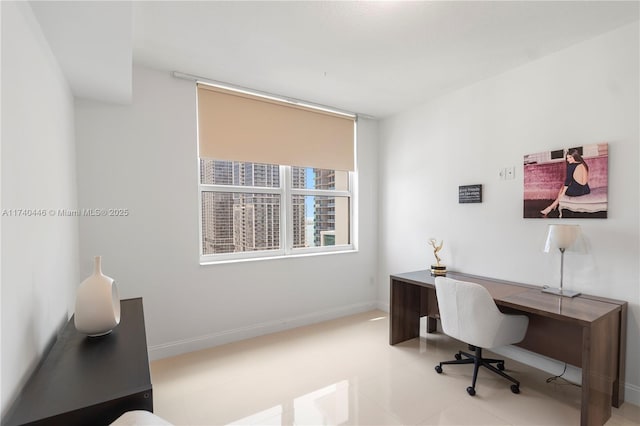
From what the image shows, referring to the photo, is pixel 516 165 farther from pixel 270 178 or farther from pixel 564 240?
pixel 270 178

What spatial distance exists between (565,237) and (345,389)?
6.62 ft

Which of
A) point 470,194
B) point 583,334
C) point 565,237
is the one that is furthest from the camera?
point 470,194

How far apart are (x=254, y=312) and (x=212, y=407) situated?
123 cm

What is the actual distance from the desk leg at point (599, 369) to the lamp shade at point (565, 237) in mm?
520

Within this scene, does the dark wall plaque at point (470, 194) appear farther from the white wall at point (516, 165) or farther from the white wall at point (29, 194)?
the white wall at point (29, 194)

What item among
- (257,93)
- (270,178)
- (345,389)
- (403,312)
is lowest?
(345,389)

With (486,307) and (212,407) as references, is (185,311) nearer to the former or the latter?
(212,407)

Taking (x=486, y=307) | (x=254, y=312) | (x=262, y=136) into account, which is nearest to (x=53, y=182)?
(x=262, y=136)

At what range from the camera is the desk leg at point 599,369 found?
189 centimetres

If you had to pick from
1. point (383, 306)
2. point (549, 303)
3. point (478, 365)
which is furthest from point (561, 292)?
point (383, 306)

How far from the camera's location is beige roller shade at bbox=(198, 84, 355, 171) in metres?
3.13

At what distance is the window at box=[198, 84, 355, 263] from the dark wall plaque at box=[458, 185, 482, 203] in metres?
1.41

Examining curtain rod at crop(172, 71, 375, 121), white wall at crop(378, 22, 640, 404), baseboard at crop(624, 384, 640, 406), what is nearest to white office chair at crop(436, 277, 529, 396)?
white wall at crop(378, 22, 640, 404)

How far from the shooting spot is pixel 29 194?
54.8 inches
